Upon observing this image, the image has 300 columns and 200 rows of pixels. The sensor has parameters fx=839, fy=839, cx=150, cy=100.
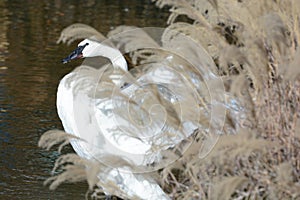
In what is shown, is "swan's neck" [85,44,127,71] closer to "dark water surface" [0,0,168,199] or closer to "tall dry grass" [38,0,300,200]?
"dark water surface" [0,0,168,199]

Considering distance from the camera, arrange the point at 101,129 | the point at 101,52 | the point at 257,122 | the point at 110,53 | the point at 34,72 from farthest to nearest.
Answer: the point at 34,72
the point at 101,52
the point at 110,53
the point at 101,129
the point at 257,122

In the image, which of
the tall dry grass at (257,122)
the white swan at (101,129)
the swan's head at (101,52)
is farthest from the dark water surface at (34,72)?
the tall dry grass at (257,122)

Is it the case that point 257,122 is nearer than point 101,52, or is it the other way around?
point 257,122

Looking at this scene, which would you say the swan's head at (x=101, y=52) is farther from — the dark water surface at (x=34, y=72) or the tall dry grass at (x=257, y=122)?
the tall dry grass at (x=257, y=122)

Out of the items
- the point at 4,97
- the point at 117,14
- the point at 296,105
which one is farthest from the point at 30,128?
the point at 117,14

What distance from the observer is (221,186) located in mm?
3455

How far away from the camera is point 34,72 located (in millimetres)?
8484

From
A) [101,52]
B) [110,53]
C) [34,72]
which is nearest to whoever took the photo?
[110,53]

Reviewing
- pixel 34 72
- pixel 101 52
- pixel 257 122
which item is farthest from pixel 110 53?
pixel 34 72

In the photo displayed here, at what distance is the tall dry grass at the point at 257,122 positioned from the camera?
356 cm

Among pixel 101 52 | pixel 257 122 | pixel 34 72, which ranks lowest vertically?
pixel 34 72

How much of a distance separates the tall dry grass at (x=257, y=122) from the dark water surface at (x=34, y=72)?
1579mm

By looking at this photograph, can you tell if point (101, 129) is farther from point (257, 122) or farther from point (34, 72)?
point (34, 72)

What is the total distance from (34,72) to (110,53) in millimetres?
3310
